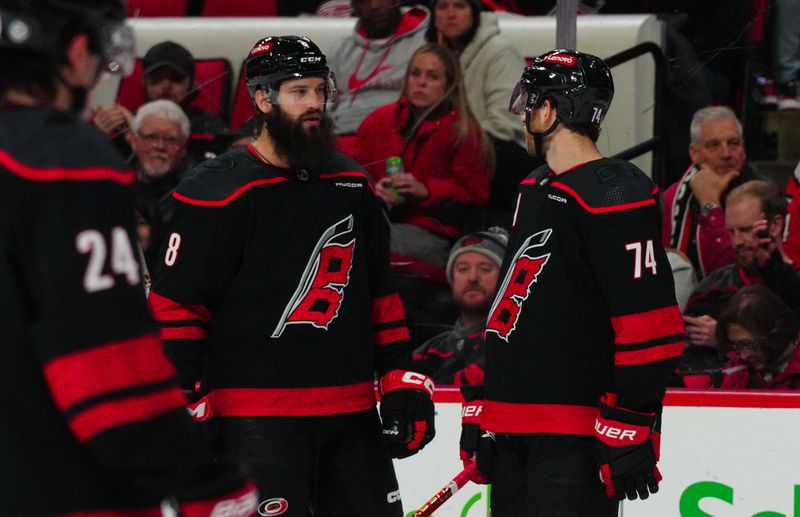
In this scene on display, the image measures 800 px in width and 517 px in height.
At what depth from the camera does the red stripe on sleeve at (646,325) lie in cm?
254

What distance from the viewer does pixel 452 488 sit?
3.11 metres

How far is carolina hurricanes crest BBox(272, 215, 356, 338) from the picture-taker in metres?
2.70

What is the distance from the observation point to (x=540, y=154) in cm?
281

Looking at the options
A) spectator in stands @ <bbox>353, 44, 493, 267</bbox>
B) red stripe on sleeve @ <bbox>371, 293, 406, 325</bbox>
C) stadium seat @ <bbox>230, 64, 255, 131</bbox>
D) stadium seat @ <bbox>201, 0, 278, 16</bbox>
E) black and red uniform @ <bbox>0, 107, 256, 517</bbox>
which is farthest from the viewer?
stadium seat @ <bbox>201, 0, 278, 16</bbox>

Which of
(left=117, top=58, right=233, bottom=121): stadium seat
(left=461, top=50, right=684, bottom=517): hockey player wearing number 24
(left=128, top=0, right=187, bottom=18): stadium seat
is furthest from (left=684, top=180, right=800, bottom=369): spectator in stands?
(left=128, top=0, right=187, bottom=18): stadium seat

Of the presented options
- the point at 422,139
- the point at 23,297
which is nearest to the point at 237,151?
the point at 422,139

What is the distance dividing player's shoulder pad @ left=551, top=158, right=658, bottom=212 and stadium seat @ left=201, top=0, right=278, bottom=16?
1.57m

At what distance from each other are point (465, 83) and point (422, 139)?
0.69ft

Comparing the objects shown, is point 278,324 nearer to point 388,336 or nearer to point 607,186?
point 388,336

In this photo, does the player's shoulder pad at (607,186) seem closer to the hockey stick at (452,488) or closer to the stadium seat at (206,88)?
the hockey stick at (452,488)

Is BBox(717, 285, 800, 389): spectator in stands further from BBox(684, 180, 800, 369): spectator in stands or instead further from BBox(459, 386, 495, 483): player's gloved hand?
BBox(459, 386, 495, 483): player's gloved hand

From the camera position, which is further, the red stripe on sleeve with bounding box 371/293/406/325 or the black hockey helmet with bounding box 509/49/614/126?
the red stripe on sleeve with bounding box 371/293/406/325

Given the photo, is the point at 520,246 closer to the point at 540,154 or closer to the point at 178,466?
the point at 540,154

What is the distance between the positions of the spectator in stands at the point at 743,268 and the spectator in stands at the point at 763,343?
0.24 feet
